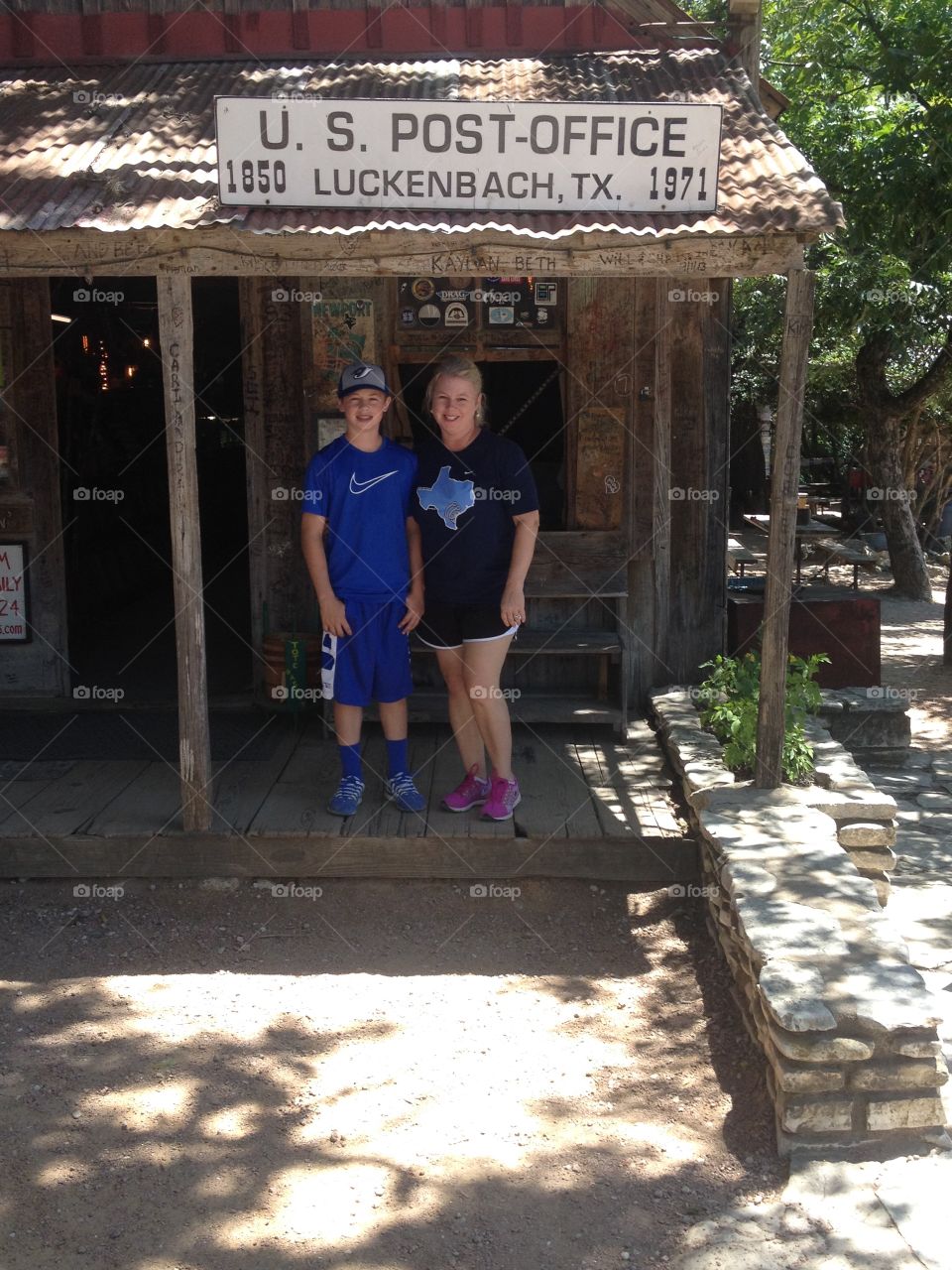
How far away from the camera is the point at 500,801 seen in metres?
5.60

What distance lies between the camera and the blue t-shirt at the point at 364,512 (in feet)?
17.4

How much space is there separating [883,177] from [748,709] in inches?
203

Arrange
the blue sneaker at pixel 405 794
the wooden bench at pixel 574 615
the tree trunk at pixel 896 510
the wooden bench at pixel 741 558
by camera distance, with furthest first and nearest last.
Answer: the tree trunk at pixel 896 510
the wooden bench at pixel 741 558
the wooden bench at pixel 574 615
the blue sneaker at pixel 405 794

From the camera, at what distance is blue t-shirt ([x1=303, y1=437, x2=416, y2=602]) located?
532cm

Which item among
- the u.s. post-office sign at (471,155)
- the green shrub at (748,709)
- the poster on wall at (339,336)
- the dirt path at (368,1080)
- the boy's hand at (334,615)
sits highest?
the u.s. post-office sign at (471,155)

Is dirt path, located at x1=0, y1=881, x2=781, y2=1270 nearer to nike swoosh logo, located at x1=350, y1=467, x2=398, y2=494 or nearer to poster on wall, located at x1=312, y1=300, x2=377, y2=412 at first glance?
nike swoosh logo, located at x1=350, y1=467, x2=398, y2=494

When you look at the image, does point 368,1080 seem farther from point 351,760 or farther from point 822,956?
point 351,760

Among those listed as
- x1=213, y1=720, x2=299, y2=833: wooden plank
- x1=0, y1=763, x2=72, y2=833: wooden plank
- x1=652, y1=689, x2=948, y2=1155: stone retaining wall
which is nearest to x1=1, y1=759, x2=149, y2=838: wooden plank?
x1=0, y1=763, x2=72, y2=833: wooden plank

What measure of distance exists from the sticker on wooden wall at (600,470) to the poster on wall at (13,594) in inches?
125

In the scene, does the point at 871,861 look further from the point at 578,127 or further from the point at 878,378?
the point at 878,378

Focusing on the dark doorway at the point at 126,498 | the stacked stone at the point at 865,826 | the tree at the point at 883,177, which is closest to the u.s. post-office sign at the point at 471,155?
the stacked stone at the point at 865,826

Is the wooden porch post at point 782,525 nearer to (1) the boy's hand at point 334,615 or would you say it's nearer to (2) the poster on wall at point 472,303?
(1) the boy's hand at point 334,615

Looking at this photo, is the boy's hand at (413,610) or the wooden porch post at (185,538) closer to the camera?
the wooden porch post at (185,538)

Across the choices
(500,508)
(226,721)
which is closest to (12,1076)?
(500,508)
